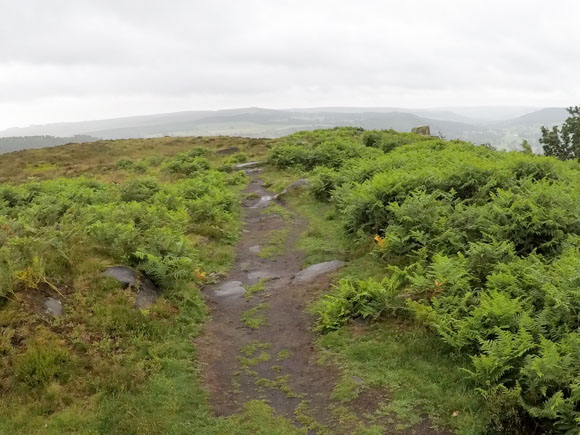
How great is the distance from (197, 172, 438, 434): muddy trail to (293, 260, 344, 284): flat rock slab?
0.12 feet

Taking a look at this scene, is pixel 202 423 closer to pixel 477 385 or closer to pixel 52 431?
pixel 52 431

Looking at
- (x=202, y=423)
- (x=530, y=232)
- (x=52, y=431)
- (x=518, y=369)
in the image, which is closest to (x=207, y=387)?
(x=202, y=423)

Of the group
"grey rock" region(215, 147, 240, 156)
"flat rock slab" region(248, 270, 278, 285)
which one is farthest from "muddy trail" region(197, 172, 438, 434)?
"grey rock" region(215, 147, 240, 156)

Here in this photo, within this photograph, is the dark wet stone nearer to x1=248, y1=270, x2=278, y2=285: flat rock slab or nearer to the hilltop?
the hilltop

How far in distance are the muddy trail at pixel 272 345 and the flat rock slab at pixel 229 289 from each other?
30 millimetres

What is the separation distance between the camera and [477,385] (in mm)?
7449

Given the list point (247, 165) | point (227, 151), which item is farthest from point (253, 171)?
point (227, 151)

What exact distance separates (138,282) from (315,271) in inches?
215

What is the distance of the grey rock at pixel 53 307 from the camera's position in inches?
375

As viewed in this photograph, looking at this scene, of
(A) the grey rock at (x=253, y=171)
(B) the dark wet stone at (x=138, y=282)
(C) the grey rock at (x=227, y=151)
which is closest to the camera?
(B) the dark wet stone at (x=138, y=282)

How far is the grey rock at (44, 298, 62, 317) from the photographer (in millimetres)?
9516

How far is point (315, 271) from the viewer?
45.5 ft

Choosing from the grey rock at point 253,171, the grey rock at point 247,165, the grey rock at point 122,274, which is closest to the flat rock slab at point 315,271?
the grey rock at point 122,274

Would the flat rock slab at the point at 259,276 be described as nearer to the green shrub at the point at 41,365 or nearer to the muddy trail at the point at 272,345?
the muddy trail at the point at 272,345
